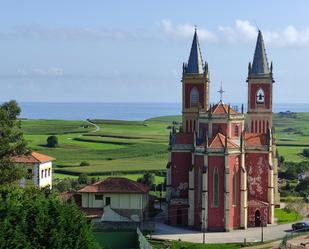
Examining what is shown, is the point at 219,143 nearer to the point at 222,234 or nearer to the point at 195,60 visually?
the point at 222,234

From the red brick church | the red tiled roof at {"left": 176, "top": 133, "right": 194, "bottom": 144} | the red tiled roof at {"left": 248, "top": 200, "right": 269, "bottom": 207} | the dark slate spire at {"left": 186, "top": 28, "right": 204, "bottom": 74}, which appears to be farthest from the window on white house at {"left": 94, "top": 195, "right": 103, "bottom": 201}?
the dark slate spire at {"left": 186, "top": 28, "right": 204, "bottom": 74}

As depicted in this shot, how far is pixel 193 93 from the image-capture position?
75312 millimetres

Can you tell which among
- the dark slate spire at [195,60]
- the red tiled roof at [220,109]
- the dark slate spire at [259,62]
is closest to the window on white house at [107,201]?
the red tiled roof at [220,109]

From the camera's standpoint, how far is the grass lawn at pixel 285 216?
70125mm

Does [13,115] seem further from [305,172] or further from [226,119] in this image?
[305,172]

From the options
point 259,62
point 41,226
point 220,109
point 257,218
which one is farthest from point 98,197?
point 41,226

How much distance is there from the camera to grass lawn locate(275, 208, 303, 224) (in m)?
70.1

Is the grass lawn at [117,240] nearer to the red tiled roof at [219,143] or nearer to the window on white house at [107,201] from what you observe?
the window on white house at [107,201]

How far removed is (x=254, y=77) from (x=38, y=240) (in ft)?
128

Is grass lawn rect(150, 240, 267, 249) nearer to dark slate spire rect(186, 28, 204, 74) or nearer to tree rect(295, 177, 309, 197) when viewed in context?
dark slate spire rect(186, 28, 204, 74)

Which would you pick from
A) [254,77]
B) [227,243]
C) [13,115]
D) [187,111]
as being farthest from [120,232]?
[254,77]

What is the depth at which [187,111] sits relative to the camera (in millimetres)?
75312

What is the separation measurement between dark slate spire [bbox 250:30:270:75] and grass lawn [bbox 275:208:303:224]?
15466 millimetres

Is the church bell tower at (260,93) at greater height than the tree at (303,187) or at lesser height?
greater
